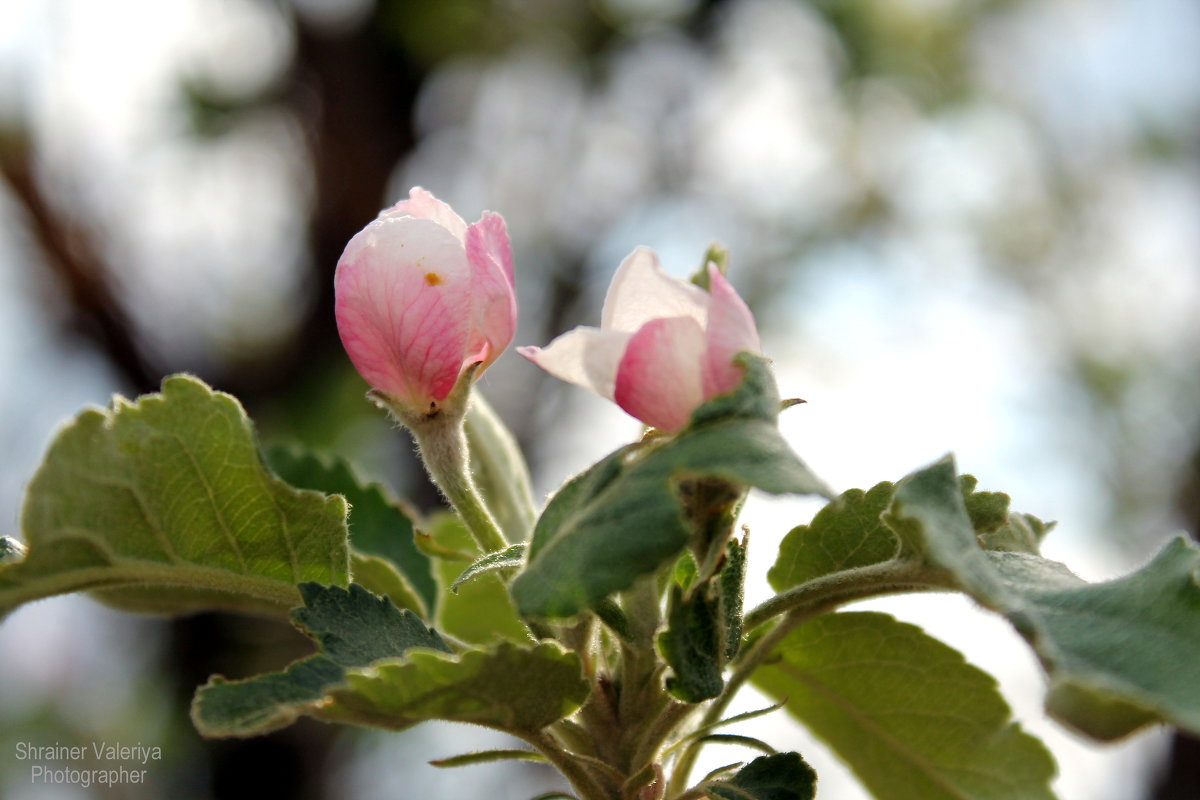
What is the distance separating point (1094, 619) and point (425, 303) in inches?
13.4

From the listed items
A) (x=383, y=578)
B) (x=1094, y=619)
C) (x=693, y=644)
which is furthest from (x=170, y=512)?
(x=1094, y=619)

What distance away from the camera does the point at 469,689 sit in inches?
17.8

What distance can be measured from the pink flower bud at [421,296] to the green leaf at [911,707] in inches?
10.7

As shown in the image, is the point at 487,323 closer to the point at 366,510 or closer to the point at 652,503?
the point at 652,503

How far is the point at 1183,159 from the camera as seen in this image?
5.36m

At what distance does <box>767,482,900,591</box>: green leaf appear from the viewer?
1.98 feet

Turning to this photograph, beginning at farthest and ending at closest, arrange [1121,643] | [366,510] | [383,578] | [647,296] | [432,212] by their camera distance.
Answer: [366,510]
[383,578]
[432,212]
[647,296]
[1121,643]

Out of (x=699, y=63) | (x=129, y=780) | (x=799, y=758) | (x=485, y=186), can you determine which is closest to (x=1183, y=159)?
(x=699, y=63)

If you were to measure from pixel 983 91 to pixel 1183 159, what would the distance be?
1.01 m

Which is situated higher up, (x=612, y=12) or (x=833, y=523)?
(x=612, y=12)

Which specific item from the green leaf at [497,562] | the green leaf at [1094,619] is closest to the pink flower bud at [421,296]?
the green leaf at [497,562]

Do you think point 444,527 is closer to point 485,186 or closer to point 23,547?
point 23,547

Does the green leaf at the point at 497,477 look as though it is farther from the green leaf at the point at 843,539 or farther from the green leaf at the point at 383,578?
the green leaf at the point at 843,539

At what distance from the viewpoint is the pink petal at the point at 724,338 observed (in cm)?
47
